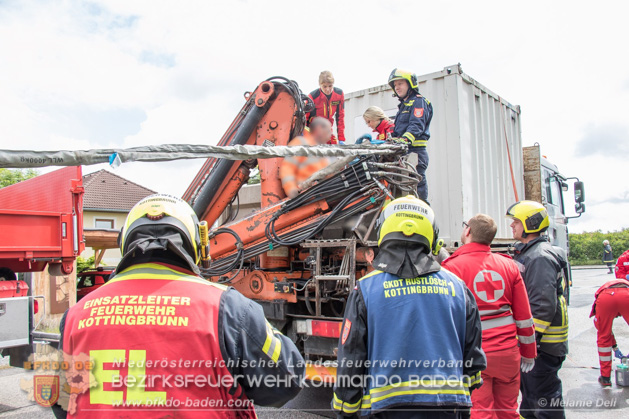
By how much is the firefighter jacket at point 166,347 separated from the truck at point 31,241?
3.29 metres

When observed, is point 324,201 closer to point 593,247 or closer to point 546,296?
point 546,296

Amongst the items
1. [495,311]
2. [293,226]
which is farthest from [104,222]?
[495,311]

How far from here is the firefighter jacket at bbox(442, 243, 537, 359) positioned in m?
2.90

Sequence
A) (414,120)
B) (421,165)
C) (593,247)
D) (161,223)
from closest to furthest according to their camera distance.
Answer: (161,223) < (414,120) < (421,165) < (593,247)

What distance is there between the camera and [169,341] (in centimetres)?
144

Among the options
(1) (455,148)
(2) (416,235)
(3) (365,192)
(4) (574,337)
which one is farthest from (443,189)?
(4) (574,337)

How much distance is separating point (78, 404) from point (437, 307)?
1.47m

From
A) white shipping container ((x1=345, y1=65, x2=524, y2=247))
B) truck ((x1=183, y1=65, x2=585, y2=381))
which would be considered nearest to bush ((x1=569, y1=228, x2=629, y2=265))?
white shipping container ((x1=345, y1=65, x2=524, y2=247))

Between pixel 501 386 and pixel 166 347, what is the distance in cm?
235

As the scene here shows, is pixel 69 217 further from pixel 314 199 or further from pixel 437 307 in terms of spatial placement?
pixel 437 307

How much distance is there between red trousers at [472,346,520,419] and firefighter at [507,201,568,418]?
62cm

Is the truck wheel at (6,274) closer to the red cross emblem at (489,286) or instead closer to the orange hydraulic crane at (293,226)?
the orange hydraulic crane at (293,226)

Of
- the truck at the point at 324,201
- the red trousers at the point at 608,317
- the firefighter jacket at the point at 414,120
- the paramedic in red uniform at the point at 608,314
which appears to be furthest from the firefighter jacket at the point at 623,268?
the firefighter jacket at the point at 414,120

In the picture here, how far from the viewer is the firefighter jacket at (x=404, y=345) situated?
1968 mm
